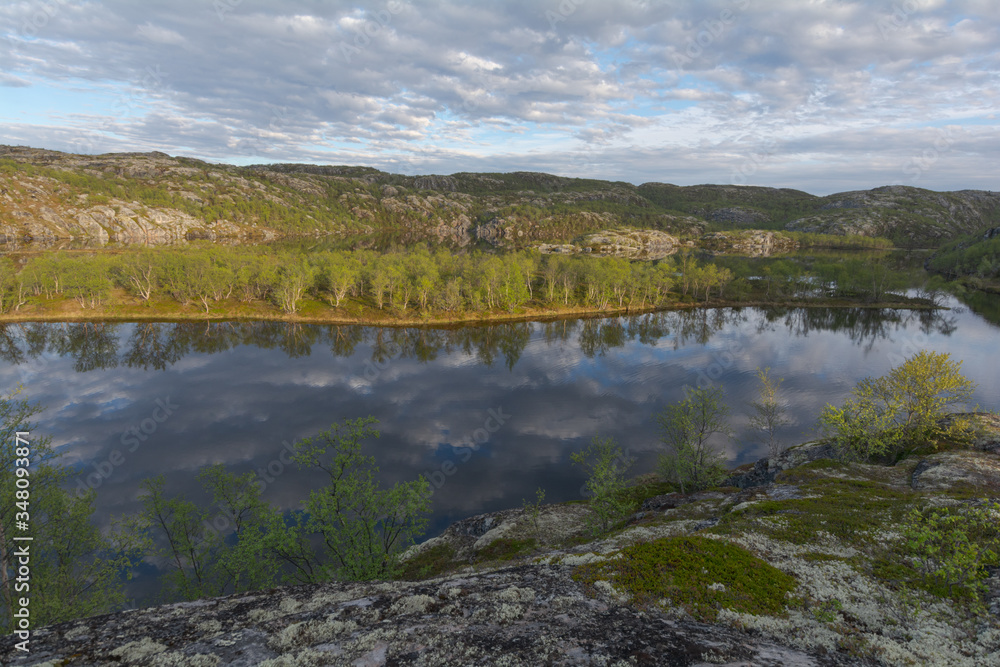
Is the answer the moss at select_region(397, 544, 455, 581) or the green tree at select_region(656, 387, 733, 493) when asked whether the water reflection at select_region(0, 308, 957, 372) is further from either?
the moss at select_region(397, 544, 455, 581)

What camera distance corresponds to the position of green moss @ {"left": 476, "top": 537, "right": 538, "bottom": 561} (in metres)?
35.2

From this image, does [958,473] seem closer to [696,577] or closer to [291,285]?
[696,577]

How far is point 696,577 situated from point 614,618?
3949 mm

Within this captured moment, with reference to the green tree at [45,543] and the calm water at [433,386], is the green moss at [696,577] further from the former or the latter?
the calm water at [433,386]

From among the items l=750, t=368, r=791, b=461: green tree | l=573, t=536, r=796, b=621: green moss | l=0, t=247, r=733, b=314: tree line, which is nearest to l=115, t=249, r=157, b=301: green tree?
l=0, t=247, r=733, b=314: tree line

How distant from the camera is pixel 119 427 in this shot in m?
58.1

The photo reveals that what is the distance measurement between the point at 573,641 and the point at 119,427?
7501cm

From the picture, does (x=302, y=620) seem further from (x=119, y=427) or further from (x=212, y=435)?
(x=119, y=427)

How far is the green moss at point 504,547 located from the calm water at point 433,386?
31.1ft

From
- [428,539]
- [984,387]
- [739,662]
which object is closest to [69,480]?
[428,539]

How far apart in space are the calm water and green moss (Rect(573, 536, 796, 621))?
34677 mm


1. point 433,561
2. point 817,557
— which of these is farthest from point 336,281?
point 817,557

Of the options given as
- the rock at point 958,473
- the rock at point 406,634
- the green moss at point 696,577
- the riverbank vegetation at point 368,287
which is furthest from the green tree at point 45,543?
the riverbank vegetation at point 368,287

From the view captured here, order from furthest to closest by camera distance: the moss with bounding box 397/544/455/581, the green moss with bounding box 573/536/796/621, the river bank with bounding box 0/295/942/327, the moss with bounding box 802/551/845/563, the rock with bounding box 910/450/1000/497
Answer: the river bank with bounding box 0/295/942/327 → the moss with bounding box 397/544/455/581 → the rock with bounding box 910/450/1000/497 → the moss with bounding box 802/551/845/563 → the green moss with bounding box 573/536/796/621
